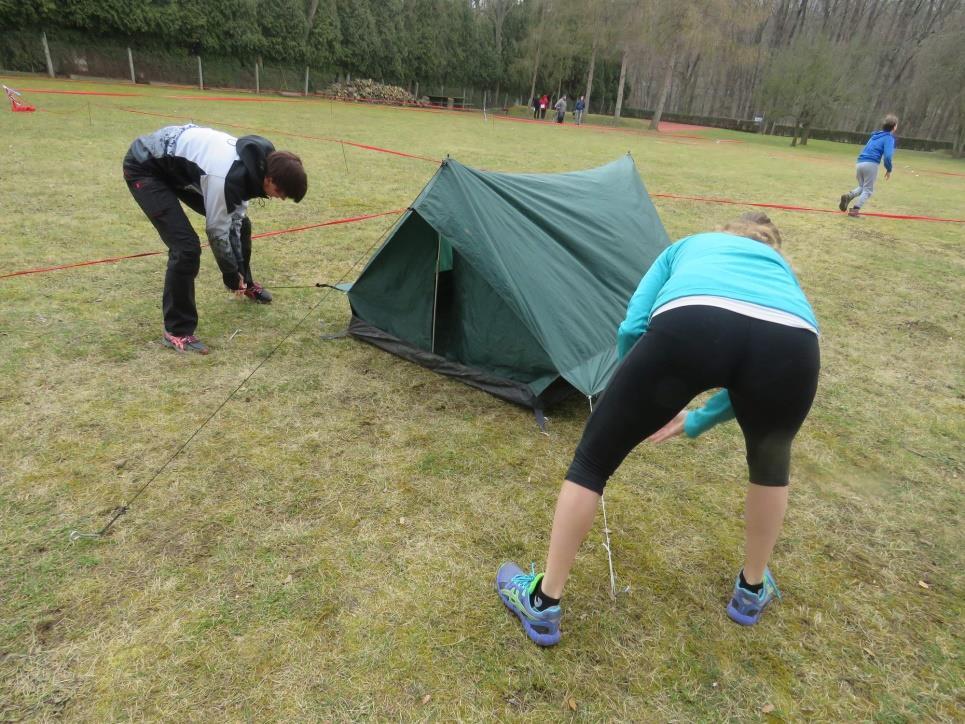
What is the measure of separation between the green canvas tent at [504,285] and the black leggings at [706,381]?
145 cm

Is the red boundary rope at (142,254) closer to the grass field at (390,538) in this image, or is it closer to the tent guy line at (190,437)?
the grass field at (390,538)

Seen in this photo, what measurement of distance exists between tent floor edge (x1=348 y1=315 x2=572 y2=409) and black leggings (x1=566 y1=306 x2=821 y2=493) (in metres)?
1.61

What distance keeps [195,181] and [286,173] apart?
0.61m

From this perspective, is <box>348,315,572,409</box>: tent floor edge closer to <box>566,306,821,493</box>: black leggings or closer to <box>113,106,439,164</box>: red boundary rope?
<box>566,306,821,493</box>: black leggings

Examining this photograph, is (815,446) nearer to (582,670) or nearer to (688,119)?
(582,670)

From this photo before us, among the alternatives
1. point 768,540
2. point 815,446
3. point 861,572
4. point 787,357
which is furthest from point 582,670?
point 815,446

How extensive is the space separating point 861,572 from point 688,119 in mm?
48205

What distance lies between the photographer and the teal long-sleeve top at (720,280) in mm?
1569

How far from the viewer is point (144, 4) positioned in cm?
2430

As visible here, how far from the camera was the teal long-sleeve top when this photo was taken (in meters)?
1.57

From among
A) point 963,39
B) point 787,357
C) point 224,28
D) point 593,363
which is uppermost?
point 963,39

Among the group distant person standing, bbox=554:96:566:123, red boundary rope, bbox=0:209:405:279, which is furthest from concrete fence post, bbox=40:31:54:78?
red boundary rope, bbox=0:209:405:279

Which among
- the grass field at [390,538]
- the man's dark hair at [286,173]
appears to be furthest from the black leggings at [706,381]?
the man's dark hair at [286,173]

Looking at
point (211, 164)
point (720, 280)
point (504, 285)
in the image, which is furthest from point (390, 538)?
point (211, 164)
